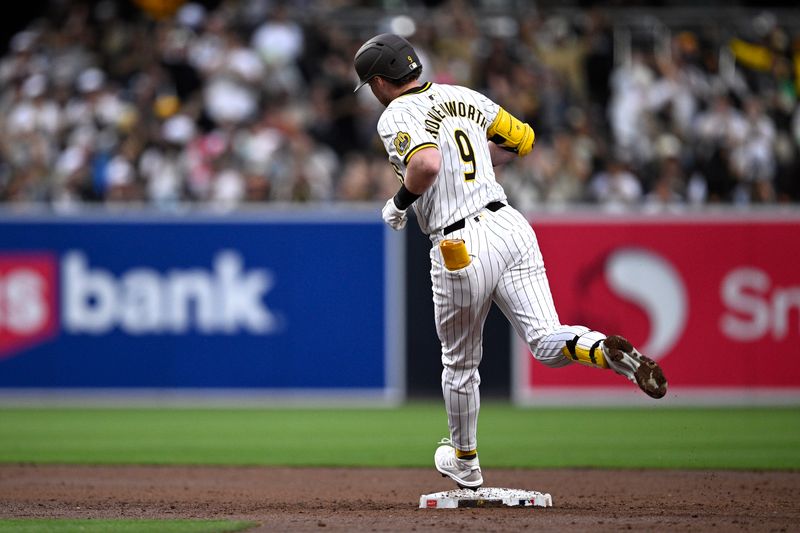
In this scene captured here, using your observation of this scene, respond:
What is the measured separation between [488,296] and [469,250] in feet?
0.90

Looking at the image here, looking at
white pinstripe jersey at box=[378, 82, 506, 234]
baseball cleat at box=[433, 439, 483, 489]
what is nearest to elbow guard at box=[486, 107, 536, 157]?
white pinstripe jersey at box=[378, 82, 506, 234]

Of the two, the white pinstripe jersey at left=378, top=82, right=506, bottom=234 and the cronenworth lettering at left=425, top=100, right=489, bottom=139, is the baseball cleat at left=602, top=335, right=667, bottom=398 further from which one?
the cronenworth lettering at left=425, top=100, right=489, bottom=139

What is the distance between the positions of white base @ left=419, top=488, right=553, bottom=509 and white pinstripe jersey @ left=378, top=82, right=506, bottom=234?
1420mm

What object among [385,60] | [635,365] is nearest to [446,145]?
[385,60]

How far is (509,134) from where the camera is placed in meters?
6.97

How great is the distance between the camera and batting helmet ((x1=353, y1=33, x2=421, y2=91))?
6.67 meters

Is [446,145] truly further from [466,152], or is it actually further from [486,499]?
[486,499]

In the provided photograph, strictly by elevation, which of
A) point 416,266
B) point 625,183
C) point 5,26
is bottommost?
point 416,266

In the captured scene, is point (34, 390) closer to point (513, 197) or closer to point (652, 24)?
point (513, 197)

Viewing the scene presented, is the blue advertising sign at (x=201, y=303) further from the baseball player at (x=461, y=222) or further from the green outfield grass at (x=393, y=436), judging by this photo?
the baseball player at (x=461, y=222)

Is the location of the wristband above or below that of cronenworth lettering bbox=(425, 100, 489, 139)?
below

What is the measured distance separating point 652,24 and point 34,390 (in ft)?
30.6

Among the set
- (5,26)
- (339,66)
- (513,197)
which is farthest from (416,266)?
(5,26)

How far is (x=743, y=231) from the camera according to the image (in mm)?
14102
